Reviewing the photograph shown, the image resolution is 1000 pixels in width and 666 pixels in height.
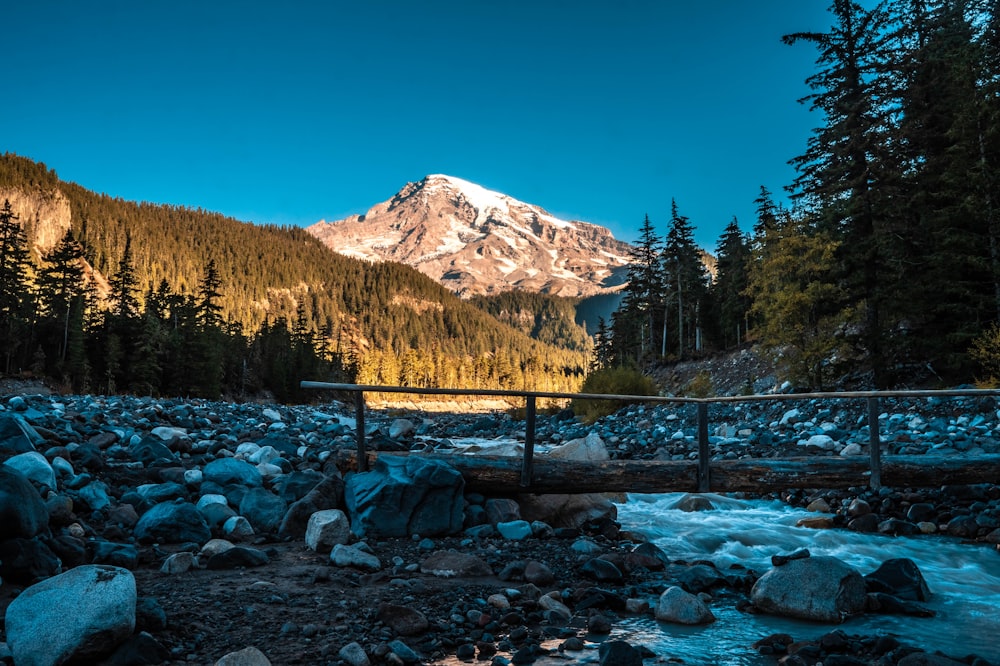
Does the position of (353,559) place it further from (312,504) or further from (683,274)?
(683,274)

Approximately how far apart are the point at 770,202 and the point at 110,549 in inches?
1922

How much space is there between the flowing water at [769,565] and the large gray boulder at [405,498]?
2.64 metres

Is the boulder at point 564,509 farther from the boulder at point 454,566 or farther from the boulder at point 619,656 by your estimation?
the boulder at point 619,656

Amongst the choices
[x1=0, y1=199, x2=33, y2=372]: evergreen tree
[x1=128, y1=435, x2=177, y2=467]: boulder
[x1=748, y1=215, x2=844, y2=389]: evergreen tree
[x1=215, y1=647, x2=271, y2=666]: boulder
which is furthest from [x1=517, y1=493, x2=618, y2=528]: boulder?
[x1=0, y1=199, x2=33, y2=372]: evergreen tree

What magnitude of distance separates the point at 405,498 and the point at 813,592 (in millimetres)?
4158

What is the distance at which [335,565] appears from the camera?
539 centimetres

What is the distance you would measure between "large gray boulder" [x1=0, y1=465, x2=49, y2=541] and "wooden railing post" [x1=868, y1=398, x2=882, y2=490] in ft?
29.5

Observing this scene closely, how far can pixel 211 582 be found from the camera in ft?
15.4

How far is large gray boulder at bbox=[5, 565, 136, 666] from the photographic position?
10.1 feet

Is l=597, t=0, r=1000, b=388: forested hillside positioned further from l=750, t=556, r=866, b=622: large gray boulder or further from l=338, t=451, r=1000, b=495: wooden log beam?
l=750, t=556, r=866, b=622: large gray boulder

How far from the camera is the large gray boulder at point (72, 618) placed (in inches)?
121

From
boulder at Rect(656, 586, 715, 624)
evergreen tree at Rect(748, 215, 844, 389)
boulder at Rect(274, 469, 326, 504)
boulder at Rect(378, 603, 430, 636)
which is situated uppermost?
evergreen tree at Rect(748, 215, 844, 389)

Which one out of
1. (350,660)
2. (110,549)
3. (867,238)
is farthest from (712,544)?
(867,238)

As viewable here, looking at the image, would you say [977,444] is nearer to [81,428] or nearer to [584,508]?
[584,508]
